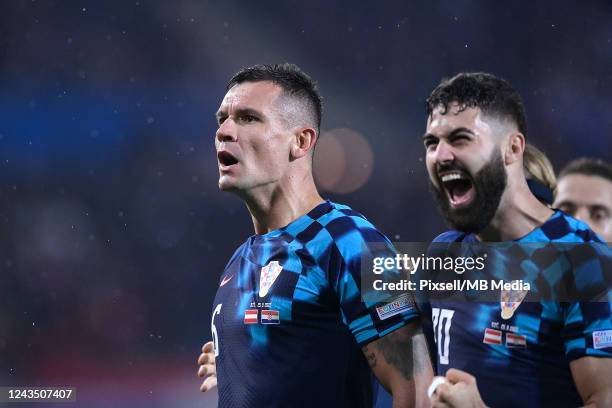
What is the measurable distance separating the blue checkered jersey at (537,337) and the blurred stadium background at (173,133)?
6.18m

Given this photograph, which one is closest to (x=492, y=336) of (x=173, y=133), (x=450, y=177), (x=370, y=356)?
(x=370, y=356)

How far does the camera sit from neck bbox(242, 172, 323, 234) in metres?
2.92

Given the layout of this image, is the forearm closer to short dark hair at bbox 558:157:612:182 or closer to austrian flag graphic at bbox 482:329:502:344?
austrian flag graphic at bbox 482:329:502:344

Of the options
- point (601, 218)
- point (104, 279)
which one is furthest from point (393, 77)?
point (601, 218)

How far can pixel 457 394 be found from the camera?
236 centimetres

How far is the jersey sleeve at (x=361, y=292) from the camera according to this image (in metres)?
2.52

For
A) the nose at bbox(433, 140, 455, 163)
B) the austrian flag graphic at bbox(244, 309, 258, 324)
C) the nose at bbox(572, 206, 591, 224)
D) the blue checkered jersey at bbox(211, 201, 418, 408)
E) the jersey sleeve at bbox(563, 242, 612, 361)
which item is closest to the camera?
the jersey sleeve at bbox(563, 242, 612, 361)

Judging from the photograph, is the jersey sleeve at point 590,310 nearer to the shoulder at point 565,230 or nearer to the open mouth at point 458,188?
the shoulder at point 565,230

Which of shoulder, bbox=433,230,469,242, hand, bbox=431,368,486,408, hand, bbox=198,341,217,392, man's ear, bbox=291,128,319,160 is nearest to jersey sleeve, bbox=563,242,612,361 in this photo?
hand, bbox=431,368,486,408

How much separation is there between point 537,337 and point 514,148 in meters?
0.75

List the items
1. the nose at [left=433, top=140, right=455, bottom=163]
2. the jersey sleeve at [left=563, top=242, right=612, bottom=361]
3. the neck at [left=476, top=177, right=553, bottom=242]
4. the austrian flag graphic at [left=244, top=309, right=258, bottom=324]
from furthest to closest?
the nose at [left=433, top=140, right=455, bottom=163], the neck at [left=476, top=177, right=553, bottom=242], the austrian flag graphic at [left=244, top=309, right=258, bottom=324], the jersey sleeve at [left=563, top=242, right=612, bottom=361]

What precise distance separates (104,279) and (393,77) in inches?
168

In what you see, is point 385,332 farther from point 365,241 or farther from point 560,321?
point 560,321

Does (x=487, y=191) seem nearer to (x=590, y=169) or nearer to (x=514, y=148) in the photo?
(x=514, y=148)
